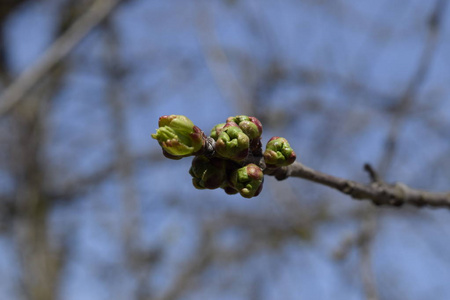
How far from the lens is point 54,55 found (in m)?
2.64

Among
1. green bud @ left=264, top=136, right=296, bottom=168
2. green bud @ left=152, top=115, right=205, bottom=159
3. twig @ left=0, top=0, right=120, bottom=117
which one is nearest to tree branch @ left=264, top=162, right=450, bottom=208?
green bud @ left=264, top=136, right=296, bottom=168

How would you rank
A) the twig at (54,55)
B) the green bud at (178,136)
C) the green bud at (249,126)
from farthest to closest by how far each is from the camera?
the twig at (54,55), the green bud at (249,126), the green bud at (178,136)

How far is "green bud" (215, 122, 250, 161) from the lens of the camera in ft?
3.70

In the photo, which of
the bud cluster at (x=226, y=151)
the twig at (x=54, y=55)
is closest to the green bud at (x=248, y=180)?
the bud cluster at (x=226, y=151)

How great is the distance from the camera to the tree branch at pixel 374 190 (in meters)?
1.25

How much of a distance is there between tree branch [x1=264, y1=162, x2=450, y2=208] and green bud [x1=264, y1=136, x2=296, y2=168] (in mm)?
54

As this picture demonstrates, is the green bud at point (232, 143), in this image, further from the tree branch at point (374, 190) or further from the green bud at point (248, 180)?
the tree branch at point (374, 190)

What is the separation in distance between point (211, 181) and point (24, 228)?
18.4ft

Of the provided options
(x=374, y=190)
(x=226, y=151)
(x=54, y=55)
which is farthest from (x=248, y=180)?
(x=54, y=55)

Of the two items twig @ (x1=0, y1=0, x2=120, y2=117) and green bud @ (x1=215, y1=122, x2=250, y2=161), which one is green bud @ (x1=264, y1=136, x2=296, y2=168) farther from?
twig @ (x1=0, y1=0, x2=120, y2=117)

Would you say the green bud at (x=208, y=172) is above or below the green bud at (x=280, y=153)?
below

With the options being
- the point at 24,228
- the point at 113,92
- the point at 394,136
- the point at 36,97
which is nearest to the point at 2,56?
the point at 36,97

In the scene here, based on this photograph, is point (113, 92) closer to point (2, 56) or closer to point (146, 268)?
point (2, 56)

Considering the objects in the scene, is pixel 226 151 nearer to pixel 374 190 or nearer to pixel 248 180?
pixel 248 180
